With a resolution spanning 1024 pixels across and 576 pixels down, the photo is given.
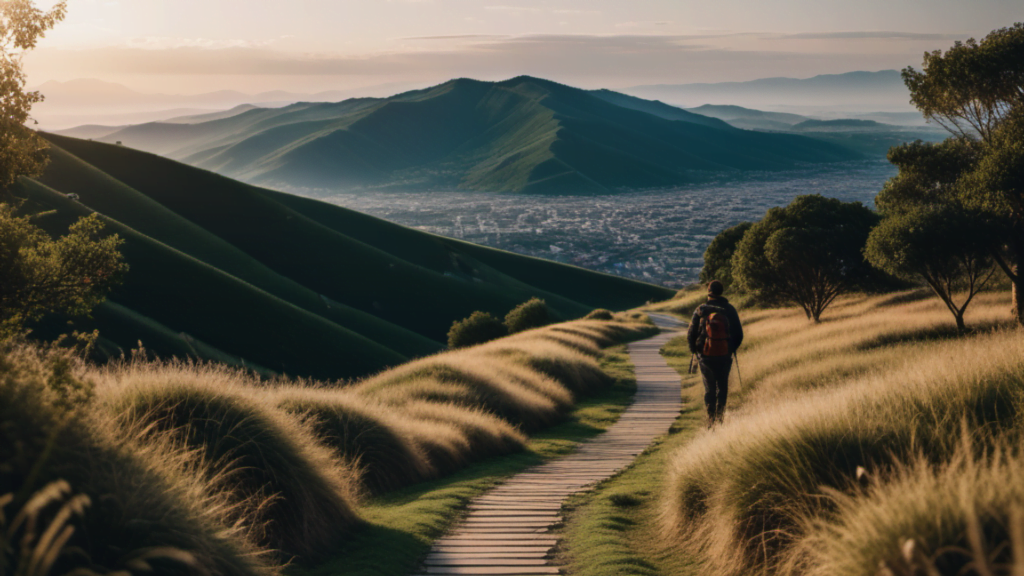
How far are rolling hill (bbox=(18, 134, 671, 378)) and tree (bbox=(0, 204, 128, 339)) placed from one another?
79.5 ft

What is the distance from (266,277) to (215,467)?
8764cm

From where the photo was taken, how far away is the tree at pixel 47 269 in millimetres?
15875

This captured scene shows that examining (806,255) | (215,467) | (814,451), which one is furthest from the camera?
(806,255)

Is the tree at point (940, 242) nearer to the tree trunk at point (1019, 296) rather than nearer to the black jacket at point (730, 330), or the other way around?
the tree trunk at point (1019, 296)

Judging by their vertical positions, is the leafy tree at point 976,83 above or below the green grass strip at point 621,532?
above

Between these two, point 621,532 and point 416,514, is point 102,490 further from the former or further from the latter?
point 621,532

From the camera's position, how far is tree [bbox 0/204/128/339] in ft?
52.1

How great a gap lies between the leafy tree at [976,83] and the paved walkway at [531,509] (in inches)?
727

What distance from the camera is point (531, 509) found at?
37.0ft

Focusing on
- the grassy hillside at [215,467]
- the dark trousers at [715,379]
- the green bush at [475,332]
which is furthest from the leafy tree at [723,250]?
the dark trousers at [715,379]

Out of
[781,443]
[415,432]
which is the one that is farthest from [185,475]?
[415,432]

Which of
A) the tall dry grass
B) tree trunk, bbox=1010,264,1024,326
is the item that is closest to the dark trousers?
the tall dry grass

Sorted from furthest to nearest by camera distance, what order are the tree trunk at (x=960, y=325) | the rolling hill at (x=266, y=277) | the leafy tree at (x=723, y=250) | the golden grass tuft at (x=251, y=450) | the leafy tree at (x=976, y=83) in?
the leafy tree at (x=723, y=250) < the rolling hill at (x=266, y=277) < the leafy tree at (x=976, y=83) < the tree trunk at (x=960, y=325) < the golden grass tuft at (x=251, y=450)

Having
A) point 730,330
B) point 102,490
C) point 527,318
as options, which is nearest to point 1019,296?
point 730,330
